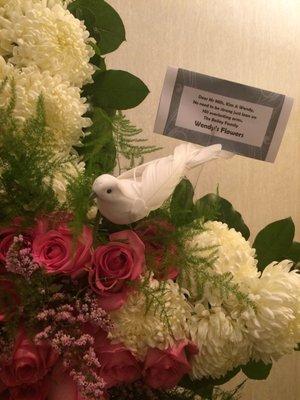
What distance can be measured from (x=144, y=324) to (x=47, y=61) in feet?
1.02

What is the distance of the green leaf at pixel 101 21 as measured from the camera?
653 millimetres

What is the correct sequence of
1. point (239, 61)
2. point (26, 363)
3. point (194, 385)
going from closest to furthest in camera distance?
point (26, 363)
point (194, 385)
point (239, 61)

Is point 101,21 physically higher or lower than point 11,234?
higher

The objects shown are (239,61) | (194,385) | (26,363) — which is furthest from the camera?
(239,61)

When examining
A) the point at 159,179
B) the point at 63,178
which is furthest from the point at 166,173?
the point at 63,178

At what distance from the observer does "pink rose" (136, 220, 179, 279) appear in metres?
0.51

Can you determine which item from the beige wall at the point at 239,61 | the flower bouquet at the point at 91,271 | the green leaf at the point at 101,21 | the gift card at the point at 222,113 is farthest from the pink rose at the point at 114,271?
the beige wall at the point at 239,61

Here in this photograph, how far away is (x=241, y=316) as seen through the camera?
51 cm

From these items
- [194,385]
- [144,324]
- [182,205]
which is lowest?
[194,385]

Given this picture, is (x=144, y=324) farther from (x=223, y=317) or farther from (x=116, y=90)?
(x=116, y=90)

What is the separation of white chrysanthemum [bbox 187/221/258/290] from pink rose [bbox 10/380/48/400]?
7.2 inches

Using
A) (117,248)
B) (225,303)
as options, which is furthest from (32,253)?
(225,303)

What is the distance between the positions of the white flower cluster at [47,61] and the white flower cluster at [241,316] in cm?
20

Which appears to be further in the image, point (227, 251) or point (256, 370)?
point (256, 370)
